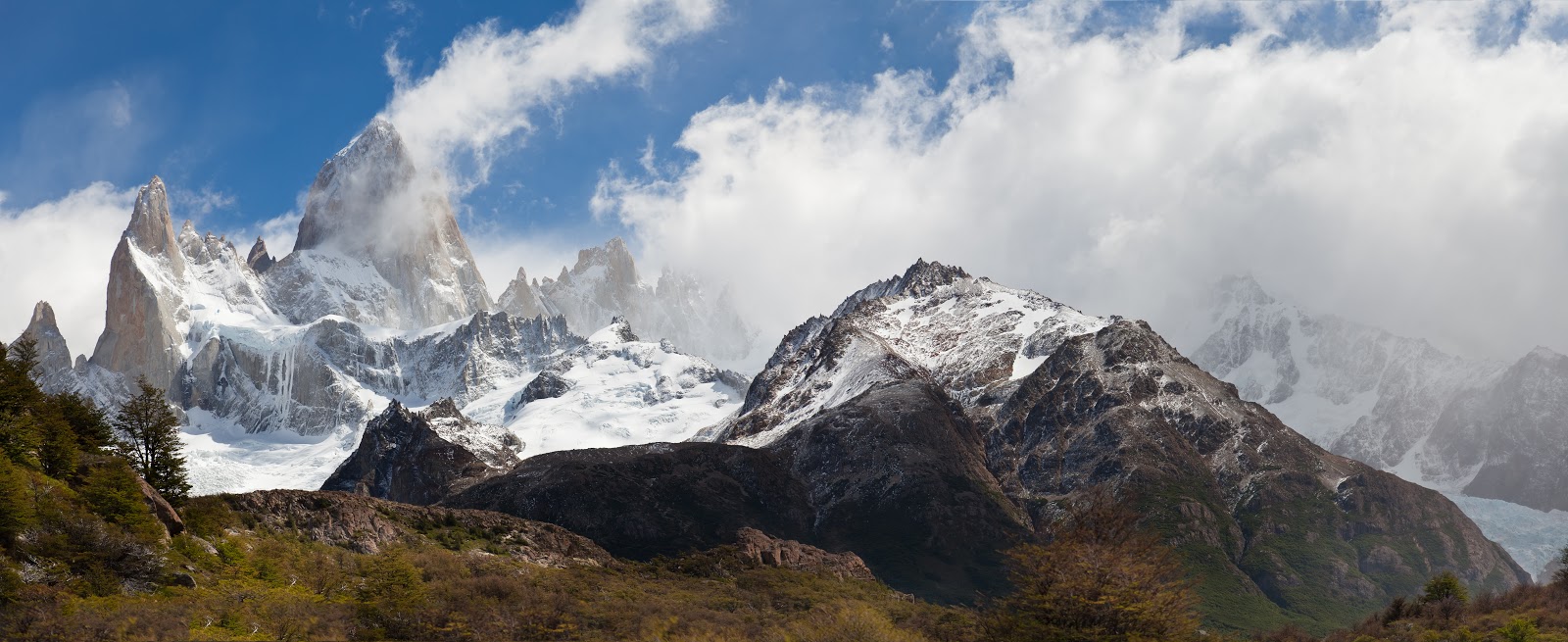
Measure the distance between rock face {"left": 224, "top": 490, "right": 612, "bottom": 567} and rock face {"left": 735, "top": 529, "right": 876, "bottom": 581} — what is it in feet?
51.0

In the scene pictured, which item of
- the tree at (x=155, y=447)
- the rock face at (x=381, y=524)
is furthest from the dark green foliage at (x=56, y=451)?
the rock face at (x=381, y=524)

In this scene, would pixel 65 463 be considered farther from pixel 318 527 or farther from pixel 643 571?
pixel 643 571

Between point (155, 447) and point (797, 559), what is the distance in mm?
59898

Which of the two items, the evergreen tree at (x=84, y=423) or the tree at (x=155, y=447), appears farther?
the tree at (x=155, y=447)

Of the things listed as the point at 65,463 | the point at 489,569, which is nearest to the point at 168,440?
the point at 65,463

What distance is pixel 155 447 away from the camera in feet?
292

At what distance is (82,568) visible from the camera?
2608 inches

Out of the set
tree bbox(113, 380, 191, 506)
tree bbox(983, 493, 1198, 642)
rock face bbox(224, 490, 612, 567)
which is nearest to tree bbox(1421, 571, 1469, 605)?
tree bbox(983, 493, 1198, 642)

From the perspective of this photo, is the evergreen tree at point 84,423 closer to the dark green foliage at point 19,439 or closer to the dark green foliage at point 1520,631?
the dark green foliage at point 19,439

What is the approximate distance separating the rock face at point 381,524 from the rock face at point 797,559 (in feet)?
51.0

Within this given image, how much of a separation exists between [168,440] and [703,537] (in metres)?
114

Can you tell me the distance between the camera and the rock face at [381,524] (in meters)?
92.2

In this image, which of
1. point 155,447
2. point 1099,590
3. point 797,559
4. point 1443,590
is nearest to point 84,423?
point 155,447

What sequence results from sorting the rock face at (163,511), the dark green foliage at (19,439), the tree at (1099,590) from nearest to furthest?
the tree at (1099,590) → the dark green foliage at (19,439) → the rock face at (163,511)
